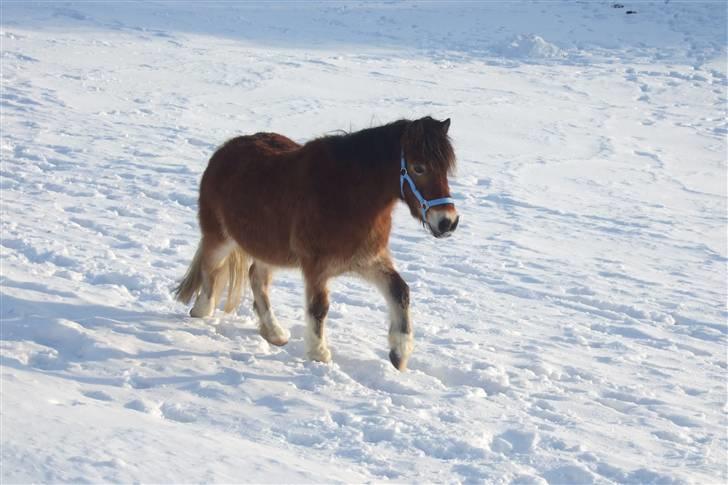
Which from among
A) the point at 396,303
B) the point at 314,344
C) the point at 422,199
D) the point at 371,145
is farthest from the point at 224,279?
the point at 422,199

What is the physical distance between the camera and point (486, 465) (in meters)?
4.73

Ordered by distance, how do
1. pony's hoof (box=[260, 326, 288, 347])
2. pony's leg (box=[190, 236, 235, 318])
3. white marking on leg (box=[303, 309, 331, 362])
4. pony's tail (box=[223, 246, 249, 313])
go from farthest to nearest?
pony's tail (box=[223, 246, 249, 313]) < pony's leg (box=[190, 236, 235, 318]) < pony's hoof (box=[260, 326, 288, 347]) < white marking on leg (box=[303, 309, 331, 362])

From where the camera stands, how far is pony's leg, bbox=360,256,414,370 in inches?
240

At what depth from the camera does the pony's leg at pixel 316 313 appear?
20.0 ft

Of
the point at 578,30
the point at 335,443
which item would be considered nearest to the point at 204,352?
the point at 335,443

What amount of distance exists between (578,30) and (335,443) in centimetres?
2196

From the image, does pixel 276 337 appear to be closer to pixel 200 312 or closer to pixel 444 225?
pixel 200 312

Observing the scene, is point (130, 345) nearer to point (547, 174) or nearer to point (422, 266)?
point (422, 266)

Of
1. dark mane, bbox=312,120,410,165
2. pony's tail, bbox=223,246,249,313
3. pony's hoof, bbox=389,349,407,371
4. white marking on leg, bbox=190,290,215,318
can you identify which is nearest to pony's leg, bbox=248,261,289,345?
pony's tail, bbox=223,246,249,313

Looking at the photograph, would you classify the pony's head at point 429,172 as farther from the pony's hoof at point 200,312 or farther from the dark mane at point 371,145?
the pony's hoof at point 200,312

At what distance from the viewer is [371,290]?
8.42 meters

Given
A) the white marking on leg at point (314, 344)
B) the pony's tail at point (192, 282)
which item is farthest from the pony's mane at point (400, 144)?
the pony's tail at point (192, 282)

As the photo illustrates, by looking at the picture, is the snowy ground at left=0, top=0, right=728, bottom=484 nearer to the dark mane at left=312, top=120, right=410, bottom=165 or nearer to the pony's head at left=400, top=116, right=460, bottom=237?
the pony's head at left=400, top=116, right=460, bottom=237

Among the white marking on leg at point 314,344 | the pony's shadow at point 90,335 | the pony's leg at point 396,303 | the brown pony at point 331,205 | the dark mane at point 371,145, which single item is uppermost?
the dark mane at point 371,145
